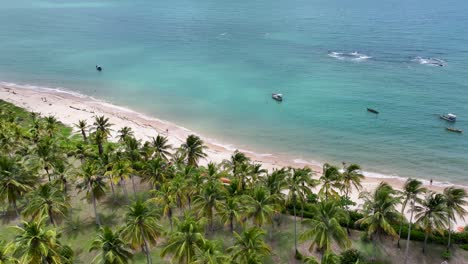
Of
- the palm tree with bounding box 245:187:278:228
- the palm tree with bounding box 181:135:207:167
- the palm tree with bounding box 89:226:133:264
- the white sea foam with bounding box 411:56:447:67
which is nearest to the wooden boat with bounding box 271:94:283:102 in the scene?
the palm tree with bounding box 181:135:207:167

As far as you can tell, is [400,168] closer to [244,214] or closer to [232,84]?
[244,214]

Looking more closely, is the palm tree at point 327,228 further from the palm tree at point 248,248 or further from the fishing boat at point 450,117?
the fishing boat at point 450,117

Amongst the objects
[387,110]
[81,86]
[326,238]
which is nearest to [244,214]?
[326,238]

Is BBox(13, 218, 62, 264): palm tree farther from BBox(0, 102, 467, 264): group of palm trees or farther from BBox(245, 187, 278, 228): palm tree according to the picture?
BBox(245, 187, 278, 228): palm tree

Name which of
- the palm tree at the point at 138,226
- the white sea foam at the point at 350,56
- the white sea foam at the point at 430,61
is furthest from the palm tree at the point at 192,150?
the white sea foam at the point at 430,61

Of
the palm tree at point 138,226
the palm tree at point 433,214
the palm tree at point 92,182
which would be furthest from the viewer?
the palm tree at point 92,182
